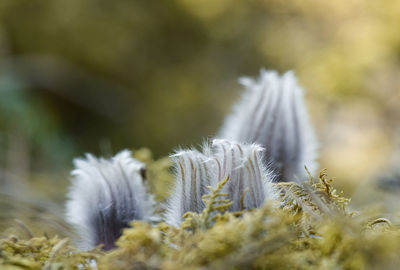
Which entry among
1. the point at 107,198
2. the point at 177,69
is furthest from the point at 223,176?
the point at 177,69

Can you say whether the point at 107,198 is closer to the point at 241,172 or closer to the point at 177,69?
the point at 241,172

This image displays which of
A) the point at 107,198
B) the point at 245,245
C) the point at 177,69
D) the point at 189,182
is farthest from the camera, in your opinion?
the point at 177,69

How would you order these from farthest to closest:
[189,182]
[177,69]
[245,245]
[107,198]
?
[177,69], [107,198], [189,182], [245,245]

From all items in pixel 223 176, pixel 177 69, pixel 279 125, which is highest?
pixel 177 69

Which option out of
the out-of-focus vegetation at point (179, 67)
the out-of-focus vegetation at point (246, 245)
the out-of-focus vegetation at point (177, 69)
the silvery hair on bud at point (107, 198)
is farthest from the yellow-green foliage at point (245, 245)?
the out-of-focus vegetation at point (179, 67)

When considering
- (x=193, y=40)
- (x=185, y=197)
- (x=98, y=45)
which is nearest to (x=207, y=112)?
(x=193, y=40)

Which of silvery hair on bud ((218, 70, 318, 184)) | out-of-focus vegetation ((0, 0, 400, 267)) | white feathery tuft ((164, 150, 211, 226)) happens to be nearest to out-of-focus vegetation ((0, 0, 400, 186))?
out-of-focus vegetation ((0, 0, 400, 267))

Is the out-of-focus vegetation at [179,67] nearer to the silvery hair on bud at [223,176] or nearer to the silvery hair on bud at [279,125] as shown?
the silvery hair on bud at [279,125]
